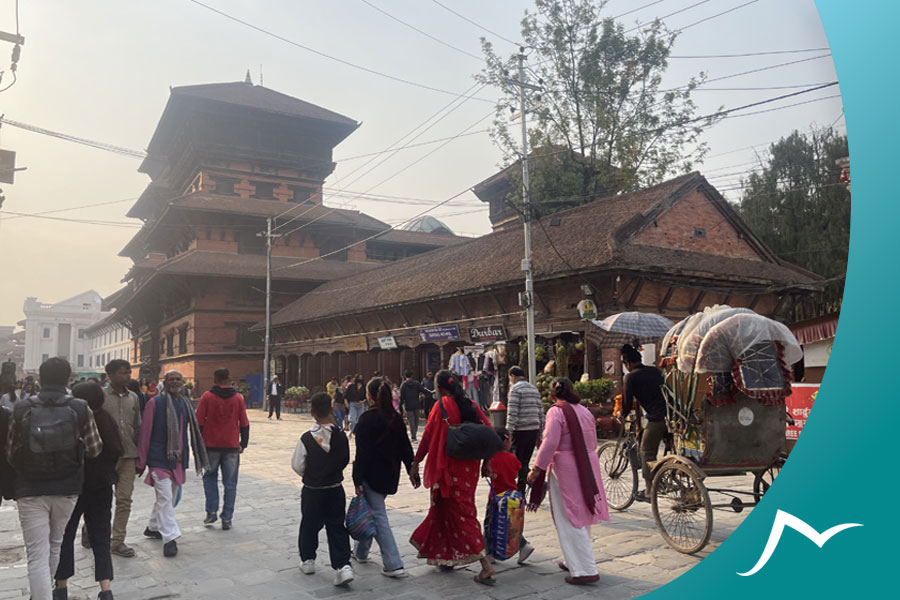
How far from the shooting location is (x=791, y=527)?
16.8 ft

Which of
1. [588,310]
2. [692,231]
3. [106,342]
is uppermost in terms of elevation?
[692,231]

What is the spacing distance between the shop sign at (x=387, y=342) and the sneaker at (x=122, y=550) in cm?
1763

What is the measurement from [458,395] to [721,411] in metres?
2.55

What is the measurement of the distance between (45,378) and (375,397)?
101 inches

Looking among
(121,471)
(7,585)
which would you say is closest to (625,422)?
(121,471)

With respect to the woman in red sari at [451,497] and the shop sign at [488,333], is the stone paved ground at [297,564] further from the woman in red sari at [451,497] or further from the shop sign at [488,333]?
the shop sign at [488,333]

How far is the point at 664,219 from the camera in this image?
17516 millimetres

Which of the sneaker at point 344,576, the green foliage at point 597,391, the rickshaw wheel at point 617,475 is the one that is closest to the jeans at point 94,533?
the sneaker at point 344,576

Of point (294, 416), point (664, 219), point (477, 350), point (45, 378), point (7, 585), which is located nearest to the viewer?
point (45, 378)

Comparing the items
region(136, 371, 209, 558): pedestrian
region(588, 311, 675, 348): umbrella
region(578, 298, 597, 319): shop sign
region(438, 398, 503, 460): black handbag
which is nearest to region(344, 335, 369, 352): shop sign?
region(578, 298, 597, 319): shop sign

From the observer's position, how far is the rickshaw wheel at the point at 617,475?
8027mm

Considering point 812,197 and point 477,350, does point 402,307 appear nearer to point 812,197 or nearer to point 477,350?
point 477,350

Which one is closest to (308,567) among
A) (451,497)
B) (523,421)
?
(451,497)

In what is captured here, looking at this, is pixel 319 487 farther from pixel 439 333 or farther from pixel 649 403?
pixel 439 333
